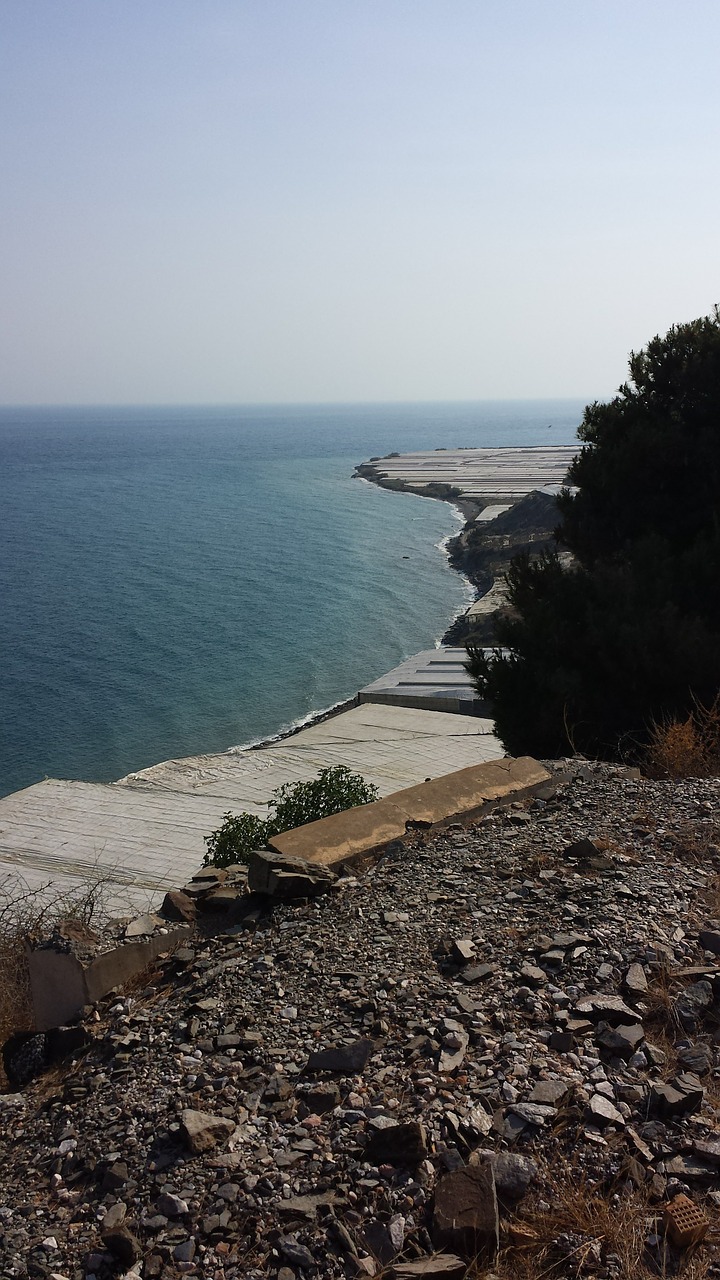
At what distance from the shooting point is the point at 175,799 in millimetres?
19250

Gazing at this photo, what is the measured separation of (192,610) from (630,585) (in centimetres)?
3916

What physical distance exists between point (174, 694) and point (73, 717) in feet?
14.1

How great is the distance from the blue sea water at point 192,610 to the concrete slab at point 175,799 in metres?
9.03

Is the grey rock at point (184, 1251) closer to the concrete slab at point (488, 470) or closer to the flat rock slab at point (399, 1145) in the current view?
the flat rock slab at point (399, 1145)

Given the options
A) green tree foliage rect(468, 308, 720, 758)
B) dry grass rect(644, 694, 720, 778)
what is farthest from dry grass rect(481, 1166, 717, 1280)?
green tree foliage rect(468, 308, 720, 758)

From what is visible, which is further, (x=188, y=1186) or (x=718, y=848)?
(x=718, y=848)

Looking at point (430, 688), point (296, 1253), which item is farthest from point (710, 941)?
point (430, 688)

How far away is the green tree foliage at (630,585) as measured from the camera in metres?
11.9

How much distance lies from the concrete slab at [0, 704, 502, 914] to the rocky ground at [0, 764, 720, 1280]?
8650 millimetres

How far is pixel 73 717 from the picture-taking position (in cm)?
3412

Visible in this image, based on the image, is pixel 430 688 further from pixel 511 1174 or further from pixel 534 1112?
pixel 511 1174

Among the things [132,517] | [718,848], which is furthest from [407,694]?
[132,517]

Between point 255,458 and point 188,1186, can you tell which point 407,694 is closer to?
point 188,1186

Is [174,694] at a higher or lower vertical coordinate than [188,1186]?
lower
